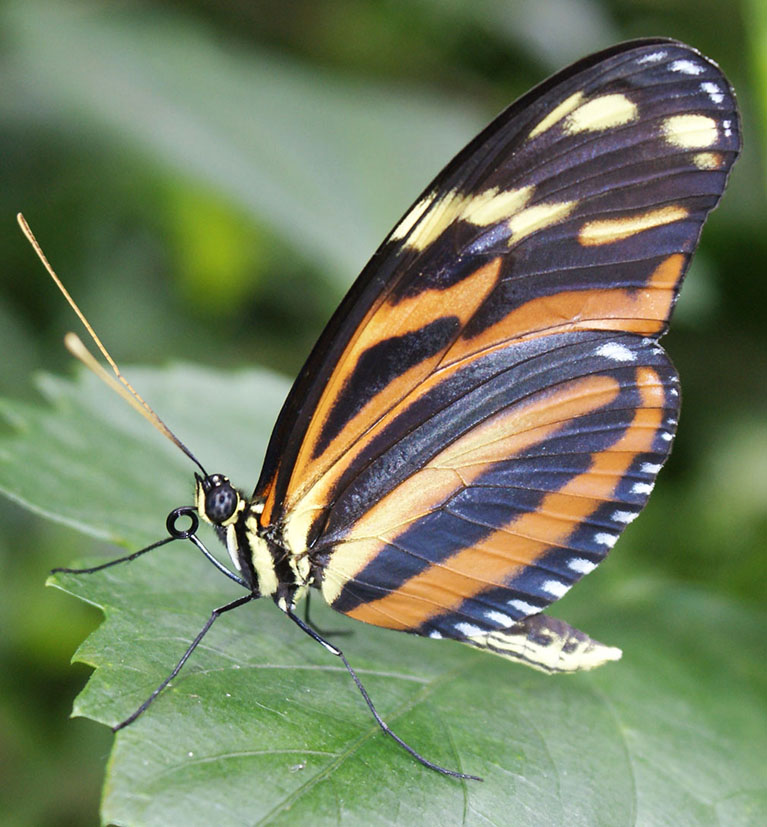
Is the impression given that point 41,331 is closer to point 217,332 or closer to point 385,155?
point 217,332

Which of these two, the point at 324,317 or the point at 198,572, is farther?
the point at 324,317

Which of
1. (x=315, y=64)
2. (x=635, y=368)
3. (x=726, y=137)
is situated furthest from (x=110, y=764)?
(x=315, y=64)

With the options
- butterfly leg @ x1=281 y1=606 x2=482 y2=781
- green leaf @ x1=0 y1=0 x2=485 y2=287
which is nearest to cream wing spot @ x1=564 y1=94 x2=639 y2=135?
butterfly leg @ x1=281 y1=606 x2=482 y2=781

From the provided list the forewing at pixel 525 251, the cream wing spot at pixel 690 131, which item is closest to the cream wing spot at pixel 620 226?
the forewing at pixel 525 251

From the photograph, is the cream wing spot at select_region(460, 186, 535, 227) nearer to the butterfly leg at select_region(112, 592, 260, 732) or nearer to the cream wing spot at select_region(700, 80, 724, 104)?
the cream wing spot at select_region(700, 80, 724, 104)

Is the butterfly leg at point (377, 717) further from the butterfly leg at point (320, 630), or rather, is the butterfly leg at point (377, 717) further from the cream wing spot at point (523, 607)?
the cream wing spot at point (523, 607)

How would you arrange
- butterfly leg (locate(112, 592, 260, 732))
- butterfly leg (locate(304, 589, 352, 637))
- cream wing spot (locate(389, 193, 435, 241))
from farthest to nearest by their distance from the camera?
butterfly leg (locate(304, 589, 352, 637))
cream wing spot (locate(389, 193, 435, 241))
butterfly leg (locate(112, 592, 260, 732))

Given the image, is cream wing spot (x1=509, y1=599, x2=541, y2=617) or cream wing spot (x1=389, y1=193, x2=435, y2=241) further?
cream wing spot (x1=509, y1=599, x2=541, y2=617)

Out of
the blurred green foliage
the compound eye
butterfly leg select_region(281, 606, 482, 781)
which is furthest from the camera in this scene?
the blurred green foliage
